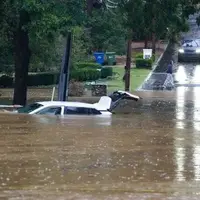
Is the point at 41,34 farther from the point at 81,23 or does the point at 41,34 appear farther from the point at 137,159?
the point at 137,159

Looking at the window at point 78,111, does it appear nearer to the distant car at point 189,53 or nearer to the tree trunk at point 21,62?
the tree trunk at point 21,62

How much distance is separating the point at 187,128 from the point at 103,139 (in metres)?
4.96

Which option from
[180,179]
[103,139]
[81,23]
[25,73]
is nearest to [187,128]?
[103,139]

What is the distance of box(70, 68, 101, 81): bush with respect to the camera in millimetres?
47969

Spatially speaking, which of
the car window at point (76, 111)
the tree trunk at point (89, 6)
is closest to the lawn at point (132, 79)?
the tree trunk at point (89, 6)

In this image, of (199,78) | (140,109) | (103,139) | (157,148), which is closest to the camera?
(157,148)

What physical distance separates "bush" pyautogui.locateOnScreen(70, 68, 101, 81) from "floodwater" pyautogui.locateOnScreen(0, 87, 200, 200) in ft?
95.7

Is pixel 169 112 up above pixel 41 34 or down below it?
below

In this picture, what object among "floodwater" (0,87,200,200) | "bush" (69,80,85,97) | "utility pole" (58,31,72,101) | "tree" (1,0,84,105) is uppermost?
"tree" (1,0,84,105)

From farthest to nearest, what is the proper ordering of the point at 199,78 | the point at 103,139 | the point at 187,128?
the point at 199,78 → the point at 187,128 → the point at 103,139

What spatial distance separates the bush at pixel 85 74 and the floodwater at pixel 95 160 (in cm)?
2918

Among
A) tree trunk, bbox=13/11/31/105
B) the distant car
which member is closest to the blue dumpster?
the distant car

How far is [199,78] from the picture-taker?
170 ft

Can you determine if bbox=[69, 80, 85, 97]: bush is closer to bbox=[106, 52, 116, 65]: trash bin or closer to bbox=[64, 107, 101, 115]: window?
bbox=[64, 107, 101, 115]: window
